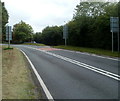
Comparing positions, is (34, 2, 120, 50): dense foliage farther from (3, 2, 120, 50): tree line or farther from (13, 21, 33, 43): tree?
(13, 21, 33, 43): tree

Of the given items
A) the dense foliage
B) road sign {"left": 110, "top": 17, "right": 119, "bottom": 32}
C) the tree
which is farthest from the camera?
the tree

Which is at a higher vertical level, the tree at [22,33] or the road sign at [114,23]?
the tree at [22,33]

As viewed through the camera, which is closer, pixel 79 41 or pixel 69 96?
pixel 69 96

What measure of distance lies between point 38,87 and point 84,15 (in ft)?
131

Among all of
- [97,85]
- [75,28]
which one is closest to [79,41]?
[75,28]

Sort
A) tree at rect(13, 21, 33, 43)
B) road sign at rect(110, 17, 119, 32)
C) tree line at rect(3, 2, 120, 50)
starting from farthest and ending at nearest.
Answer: tree at rect(13, 21, 33, 43) < tree line at rect(3, 2, 120, 50) < road sign at rect(110, 17, 119, 32)

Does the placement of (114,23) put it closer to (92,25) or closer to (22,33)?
(92,25)

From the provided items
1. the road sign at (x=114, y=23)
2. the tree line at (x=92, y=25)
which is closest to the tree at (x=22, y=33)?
the tree line at (x=92, y=25)

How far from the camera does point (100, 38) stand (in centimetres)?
3722

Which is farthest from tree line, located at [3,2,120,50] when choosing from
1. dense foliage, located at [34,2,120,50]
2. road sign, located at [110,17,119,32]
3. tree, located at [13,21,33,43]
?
tree, located at [13,21,33,43]

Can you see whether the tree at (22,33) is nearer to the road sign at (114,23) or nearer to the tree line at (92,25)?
the tree line at (92,25)

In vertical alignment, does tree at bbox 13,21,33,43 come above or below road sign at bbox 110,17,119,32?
above

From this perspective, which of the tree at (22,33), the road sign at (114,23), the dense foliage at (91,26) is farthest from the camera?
the tree at (22,33)

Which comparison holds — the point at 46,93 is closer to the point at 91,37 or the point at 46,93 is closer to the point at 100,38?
the point at 100,38
